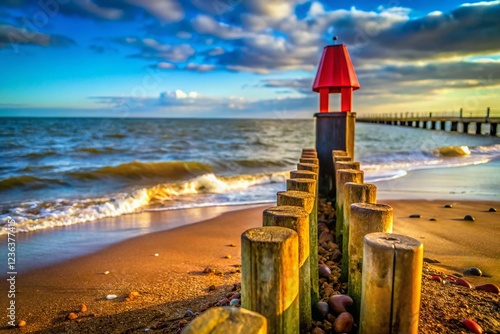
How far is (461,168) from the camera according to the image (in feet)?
47.9

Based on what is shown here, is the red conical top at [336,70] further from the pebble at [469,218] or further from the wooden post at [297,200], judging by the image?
the wooden post at [297,200]

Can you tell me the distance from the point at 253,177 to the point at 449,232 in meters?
8.30

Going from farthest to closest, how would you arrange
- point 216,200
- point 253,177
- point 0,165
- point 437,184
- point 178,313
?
1. point 0,165
2. point 253,177
3. point 437,184
4. point 216,200
5. point 178,313

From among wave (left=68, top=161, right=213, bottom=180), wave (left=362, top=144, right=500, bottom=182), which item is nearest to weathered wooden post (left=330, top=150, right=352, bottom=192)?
wave (left=362, top=144, right=500, bottom=182)

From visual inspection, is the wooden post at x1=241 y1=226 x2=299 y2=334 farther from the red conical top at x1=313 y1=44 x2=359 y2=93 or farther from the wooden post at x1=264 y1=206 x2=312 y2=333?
the red conical top at x1=313 y1=44 x2=359 y2=93

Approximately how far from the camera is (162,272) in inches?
188

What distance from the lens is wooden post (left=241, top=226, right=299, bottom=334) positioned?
1.95m

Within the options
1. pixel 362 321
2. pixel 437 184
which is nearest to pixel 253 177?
pixel 437 184

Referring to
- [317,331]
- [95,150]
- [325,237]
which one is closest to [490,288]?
[325,237]

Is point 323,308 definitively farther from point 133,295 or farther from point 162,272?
point 162,272

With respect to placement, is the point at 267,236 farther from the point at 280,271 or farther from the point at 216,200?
the point at 216,200

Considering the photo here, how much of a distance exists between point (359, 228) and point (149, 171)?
14.1 meters

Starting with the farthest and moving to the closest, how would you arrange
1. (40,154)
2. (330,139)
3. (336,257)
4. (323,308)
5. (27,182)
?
(40,154), (27,182), (330,139), (336,257), (323,308)

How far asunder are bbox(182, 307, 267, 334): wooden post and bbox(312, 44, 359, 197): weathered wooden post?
621 cm
